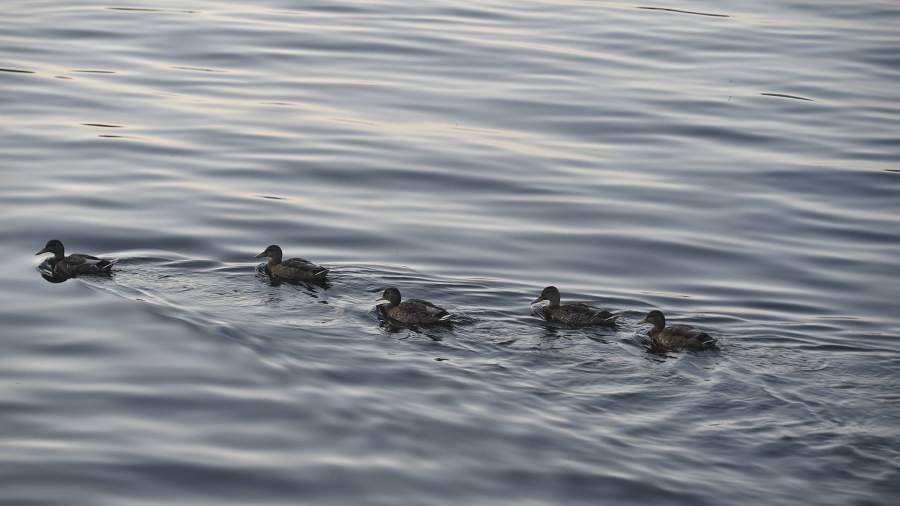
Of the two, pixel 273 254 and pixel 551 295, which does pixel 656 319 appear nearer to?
pixel 551 295

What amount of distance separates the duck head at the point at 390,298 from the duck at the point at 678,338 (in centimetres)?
261

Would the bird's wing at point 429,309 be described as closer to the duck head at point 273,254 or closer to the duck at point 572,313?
the duck at point 572,313

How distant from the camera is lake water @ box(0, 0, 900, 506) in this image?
33.6 ft

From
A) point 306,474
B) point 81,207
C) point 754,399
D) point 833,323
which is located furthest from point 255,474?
point 81,207

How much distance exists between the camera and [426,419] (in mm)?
10828

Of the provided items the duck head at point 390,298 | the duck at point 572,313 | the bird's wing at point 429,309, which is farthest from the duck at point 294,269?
the duck at point 572,313

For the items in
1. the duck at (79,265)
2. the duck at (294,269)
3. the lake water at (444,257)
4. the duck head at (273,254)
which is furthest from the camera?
the duck head at (273,254)

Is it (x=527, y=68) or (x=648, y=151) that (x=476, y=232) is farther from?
(x=527, y=68)

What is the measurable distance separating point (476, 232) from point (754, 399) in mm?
5827

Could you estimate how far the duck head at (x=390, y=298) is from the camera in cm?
1352

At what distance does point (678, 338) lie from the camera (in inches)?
492

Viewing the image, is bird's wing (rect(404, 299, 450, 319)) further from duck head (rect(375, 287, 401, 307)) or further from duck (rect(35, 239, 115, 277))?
duck (rect(35, 239, 115, 277))

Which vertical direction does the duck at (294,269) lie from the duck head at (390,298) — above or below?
above

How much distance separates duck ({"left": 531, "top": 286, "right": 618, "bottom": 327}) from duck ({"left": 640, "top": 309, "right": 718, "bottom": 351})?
0.52 m
